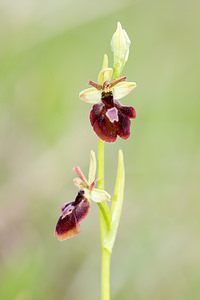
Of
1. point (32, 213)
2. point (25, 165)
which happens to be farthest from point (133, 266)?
point (25, 165)

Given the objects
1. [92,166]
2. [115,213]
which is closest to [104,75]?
[92,166]

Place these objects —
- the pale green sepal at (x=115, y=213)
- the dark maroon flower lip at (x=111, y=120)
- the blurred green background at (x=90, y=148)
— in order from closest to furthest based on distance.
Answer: the dark maroon flower lip at (x=111, y=120) < the pale green sepal at (x=115, y=213) < the blurred green background at (x=90, y=148)

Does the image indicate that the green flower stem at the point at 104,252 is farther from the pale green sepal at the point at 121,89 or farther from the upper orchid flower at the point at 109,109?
the pale green sepal at the point at 121,89

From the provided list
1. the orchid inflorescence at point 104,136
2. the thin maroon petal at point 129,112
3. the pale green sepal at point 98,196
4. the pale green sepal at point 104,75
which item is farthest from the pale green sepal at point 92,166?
the pale green sepal at point 104,75

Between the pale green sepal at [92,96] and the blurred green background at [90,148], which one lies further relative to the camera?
the blurred green background at [90,148]

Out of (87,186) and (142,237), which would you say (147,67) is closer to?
(142,237)

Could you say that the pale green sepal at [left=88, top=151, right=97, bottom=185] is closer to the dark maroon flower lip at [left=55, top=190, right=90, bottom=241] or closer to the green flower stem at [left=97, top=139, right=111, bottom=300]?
the green flower stem at [left=97, top=139, right=111, bottom=300]
